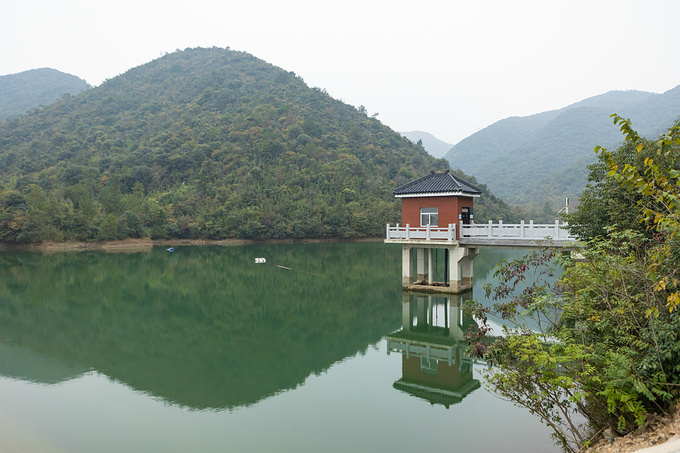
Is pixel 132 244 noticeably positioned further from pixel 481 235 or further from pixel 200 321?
pixel 481 235

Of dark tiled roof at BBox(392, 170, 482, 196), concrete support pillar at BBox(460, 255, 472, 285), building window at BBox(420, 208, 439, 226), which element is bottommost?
concrete support pillar at BBox(460, 255, 472, 285)

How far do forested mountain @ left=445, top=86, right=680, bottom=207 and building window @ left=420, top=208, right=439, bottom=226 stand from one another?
7173 cm

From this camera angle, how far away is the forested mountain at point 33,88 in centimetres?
12575

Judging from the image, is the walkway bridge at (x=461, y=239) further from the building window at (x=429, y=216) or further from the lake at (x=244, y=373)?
the lake at (x=244, y=373)

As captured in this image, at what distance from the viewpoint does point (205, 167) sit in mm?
67438

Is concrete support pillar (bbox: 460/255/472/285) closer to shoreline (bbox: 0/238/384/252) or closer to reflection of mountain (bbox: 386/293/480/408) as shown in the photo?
reflection of mountain (bbox: 386/293/480/408)

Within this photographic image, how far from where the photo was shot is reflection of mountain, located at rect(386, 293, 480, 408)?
10471 mm

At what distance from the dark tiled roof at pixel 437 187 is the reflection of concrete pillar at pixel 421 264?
2.95m

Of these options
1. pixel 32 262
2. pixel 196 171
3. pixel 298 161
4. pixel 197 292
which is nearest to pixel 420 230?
pixel 197 292

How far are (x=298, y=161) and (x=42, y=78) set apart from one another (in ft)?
424

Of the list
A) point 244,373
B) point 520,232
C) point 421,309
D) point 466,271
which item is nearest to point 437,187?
point 520,232

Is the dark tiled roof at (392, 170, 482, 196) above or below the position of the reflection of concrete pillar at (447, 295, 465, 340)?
above

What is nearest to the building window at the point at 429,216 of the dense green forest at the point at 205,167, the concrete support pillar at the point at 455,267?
the concrete support pillar at the point at 455,267

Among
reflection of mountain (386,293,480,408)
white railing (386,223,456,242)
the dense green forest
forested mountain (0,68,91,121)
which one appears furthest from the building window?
forested mountain (0,68,91,121)
